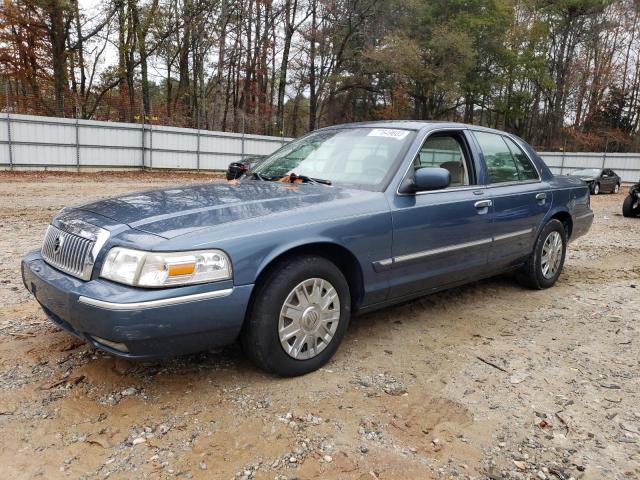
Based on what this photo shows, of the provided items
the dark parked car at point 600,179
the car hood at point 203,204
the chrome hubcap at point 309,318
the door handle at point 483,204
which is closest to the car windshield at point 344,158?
the car hood at point 203,204

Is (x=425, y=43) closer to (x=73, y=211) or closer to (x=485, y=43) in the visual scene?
(x=485, y=43)

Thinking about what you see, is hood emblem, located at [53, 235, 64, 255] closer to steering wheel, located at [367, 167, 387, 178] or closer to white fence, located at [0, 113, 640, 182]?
steering wheel, located at [367, 167, 387, 178]

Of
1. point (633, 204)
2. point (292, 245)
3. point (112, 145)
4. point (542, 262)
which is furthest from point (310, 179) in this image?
point (112, 145)

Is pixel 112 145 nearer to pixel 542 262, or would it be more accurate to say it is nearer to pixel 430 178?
pixel 542 262

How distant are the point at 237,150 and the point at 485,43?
19317 millimetres

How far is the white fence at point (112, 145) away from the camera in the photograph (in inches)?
649

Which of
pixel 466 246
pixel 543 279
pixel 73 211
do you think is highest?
pixel 73 211

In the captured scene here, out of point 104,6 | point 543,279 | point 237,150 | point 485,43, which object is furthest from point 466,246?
point 485,43

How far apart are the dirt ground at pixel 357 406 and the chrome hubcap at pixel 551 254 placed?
2.93 feet

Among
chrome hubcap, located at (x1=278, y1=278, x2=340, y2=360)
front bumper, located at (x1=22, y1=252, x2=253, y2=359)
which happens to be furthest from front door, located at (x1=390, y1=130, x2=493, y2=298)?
front bumper, located at (x1=22, y1=252, x2=253, y2=359)

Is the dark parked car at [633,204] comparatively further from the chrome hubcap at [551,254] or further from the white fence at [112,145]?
the white fence at [112,145]

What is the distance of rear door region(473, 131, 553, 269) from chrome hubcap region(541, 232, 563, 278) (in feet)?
1.02

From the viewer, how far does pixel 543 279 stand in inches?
193

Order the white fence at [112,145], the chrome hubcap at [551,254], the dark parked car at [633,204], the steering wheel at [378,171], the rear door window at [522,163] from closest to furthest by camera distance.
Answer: the steering wheel at [378,171], the rear door window at [522,163], the chrome hubcap at [551,254], the dark parked car at [633,204], the white fence at [112,145]
